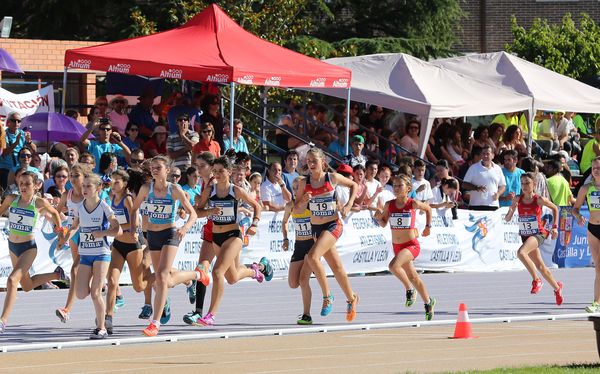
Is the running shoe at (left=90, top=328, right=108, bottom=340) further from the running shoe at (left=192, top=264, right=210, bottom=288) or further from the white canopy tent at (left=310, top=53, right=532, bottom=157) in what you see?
the white canopy tent at (left=310, top=53, right=532, bottom=157)

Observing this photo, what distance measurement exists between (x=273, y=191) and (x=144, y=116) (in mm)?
2723

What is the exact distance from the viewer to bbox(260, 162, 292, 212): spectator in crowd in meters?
20.3

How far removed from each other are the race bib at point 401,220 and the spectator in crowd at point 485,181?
7943 mm

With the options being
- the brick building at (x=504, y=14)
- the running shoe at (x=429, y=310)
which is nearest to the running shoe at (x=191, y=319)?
the running shoe at (x=429, y=310)

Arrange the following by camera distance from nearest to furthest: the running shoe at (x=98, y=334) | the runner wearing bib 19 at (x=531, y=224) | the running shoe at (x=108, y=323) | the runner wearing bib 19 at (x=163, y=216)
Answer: the running shoe at (x=98, y=334), the running shoe at (x=108, y=323), the runner wearing bib 19 at (x=163, y=216), the runner wearing bib 19 at (x=531, y=224)

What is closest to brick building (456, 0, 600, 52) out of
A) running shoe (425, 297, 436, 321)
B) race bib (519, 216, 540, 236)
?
race bib (519, 216, 540, 236)

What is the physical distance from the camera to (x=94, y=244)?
42.8 ft

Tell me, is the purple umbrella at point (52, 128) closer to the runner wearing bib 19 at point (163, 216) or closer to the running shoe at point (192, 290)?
the running shoe at point (192, 290)

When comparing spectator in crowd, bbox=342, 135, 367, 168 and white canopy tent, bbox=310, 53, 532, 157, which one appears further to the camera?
white canopy tent, bbox=310, 53, 532, 157

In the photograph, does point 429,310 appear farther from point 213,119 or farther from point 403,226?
point 213,119

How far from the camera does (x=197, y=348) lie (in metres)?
12.3

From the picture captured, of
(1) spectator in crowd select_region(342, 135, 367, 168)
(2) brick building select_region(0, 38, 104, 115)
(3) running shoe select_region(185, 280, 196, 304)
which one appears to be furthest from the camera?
(2) brick building select_region(0, 38, 104, 115)

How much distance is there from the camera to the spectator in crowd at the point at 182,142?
Answer: 65.5ft

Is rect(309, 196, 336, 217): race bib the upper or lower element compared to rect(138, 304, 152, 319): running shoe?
upper
